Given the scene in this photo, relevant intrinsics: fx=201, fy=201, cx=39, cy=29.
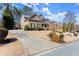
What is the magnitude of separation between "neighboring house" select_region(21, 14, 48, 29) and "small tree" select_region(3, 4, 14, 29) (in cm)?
14

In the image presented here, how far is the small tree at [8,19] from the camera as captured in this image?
8.34 ft

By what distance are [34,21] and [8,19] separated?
0.33 meters

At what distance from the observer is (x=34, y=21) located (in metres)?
2.58

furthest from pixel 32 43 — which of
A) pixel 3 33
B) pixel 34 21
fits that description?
pixel 3 33

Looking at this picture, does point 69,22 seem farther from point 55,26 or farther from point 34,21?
point 34,21

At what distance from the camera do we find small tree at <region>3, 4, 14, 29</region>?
2541mm

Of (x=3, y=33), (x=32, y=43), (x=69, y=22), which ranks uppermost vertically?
(x=69, y=22)

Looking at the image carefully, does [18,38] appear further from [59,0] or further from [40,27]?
[59,0]

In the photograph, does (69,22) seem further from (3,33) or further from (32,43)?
(3,33)

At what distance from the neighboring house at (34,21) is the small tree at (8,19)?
5.6 inches

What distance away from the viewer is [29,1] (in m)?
2.55

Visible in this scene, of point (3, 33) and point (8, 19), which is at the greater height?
point (8, 19)

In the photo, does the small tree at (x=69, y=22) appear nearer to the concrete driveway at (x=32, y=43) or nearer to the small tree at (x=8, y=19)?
the concrete driveway at (x=32, y=43)

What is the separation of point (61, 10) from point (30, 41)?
0.55 meters
